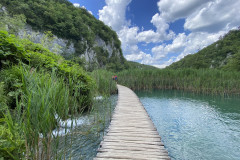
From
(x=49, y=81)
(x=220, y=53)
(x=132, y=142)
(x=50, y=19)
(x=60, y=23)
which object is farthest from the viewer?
(x=220, y=53)

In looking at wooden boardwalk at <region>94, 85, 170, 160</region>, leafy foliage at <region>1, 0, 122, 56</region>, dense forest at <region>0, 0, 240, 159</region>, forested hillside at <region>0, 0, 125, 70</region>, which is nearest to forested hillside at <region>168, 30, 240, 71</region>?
dense forest at <region>0, 0, 240, 159</region>

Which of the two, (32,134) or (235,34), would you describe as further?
(235,34)

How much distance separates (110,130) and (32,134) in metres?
1.95

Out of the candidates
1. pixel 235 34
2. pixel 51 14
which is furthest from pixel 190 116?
pixel 235 34

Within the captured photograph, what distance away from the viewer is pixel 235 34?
48.8 metres

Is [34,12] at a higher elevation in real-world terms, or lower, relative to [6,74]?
higher

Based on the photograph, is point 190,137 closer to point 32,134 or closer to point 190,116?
point 190,116

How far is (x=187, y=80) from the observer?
12.6m

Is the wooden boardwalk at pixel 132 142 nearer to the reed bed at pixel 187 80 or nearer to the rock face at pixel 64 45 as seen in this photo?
the reed bed at pixel 187 80

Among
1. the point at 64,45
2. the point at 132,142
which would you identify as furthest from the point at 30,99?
the point at 64,45

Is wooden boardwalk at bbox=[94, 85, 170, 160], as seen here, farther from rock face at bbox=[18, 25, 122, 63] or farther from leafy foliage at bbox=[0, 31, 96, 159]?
rock face at bbox=[18, 25, 122, 63]

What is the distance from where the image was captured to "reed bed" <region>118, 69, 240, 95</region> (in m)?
11.1

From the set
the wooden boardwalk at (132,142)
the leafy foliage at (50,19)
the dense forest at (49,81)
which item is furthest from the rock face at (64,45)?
the wooden boardwalk at (132,142)

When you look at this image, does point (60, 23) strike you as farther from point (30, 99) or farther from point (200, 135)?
point (200, 135)
